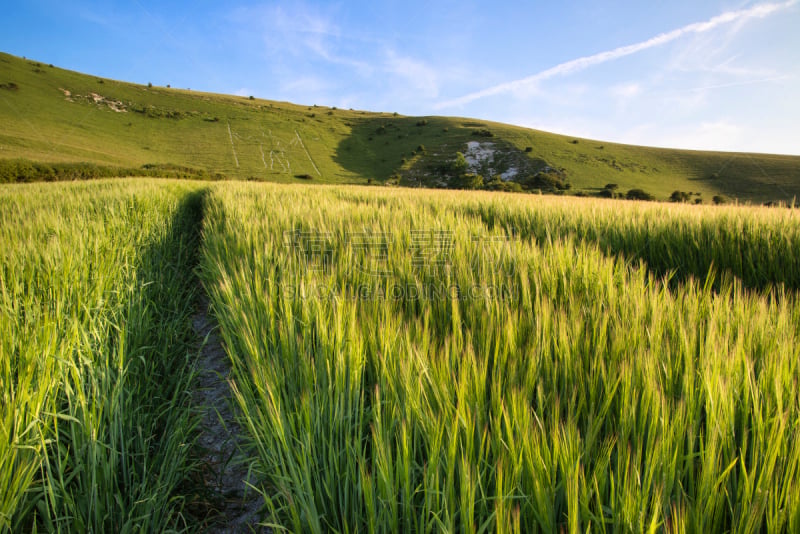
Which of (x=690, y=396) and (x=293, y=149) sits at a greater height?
(x=293, y=149)

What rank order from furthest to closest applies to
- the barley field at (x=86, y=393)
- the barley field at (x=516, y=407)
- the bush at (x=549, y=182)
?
the bush at (x=549, y=182) → the barley field at (x=86, y=393) → the barley field at (x=516, y=407)

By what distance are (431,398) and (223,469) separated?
42.7 inches

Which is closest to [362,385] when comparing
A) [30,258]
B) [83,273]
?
[83,273]

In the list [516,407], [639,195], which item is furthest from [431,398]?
[639,195]

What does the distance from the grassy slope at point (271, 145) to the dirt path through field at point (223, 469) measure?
42776 millimetres

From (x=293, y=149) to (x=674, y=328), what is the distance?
60.6 meters

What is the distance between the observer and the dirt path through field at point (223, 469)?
4.28 ft

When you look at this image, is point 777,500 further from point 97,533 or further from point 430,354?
point 97,533

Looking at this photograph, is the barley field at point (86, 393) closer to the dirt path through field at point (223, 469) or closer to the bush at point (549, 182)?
the dirt path through field at point (223, 469)

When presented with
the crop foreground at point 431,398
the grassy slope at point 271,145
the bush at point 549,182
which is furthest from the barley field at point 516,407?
the bush at point 549,182

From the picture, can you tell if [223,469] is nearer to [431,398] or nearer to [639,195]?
[431,398]

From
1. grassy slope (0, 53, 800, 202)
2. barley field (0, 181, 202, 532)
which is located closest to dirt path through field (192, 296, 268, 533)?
barley field (0, 181, 202, 532)

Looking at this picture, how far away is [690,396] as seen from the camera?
827mm

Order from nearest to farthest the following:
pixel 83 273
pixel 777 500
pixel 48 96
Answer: pixel 777 500 → pixel 83 273 → pixel 48 96
